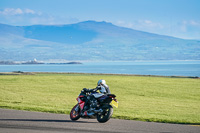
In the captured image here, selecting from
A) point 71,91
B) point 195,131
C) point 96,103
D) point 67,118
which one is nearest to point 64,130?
point 96,103

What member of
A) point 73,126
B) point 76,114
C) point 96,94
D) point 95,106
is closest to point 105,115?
point 95,106

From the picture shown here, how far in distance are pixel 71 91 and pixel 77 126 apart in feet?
79.2

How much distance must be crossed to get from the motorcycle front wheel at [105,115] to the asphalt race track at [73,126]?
0.64ft

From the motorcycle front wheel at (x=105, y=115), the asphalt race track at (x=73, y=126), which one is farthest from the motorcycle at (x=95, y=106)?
the asphalt race track at (x=73, y=126)

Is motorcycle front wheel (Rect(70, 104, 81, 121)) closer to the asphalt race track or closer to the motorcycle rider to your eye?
the asphalt race track

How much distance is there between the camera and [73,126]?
1327cm

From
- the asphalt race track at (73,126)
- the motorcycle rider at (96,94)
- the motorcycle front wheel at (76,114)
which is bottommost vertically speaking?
the asphalt race track at (73,126)

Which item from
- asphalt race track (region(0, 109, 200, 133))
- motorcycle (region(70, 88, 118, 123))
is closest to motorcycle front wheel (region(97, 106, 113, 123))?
motorcycle (region(70, 88, 118, 123))

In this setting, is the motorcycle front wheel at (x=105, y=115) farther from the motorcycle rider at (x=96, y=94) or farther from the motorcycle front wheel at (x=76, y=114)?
the motorcycle front wheel at (x=76, y=114)

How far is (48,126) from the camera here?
13008 millimetres

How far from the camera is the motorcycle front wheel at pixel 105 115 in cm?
1369

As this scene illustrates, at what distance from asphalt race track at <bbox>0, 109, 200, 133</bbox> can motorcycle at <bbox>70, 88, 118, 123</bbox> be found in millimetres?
266

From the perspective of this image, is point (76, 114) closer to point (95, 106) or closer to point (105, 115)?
point (95, 106)

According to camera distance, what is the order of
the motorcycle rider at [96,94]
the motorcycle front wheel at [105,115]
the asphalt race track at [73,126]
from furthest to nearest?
the motorcycle rider at [96,94] → the motorcycle front wheel at [105,115] → the asphalt race track at [73,126]
